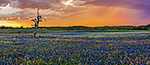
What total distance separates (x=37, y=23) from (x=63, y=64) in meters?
32.3

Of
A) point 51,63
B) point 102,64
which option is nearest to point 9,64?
point 51,63

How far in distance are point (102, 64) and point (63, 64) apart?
6.97ft

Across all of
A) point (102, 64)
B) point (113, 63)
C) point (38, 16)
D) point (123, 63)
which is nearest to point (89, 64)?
point (102, 64)

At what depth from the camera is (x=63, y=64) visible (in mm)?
8359

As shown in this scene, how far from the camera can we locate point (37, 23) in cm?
3912

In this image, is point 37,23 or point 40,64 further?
A: point 37,23

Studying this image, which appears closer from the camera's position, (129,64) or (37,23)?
(129,64)

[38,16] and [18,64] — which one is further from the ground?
[38,16]

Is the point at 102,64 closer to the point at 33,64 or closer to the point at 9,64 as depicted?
the point at 33,64

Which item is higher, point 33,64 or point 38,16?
point 38,16

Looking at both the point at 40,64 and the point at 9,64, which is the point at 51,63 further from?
the point at 9,64

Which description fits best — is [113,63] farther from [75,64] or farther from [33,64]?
[33,64]

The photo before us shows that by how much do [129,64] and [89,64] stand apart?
2.17 meters

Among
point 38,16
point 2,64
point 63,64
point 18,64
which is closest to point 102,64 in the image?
point 63,64
